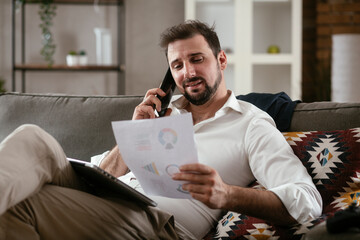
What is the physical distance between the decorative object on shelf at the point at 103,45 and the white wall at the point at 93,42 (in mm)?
201

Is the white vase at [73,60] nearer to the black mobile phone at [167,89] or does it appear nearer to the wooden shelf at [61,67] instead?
the wooden shelf at [61,67]

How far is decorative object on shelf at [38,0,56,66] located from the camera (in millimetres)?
3763

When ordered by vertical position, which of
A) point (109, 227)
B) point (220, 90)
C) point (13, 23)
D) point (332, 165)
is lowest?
point (109, 227)

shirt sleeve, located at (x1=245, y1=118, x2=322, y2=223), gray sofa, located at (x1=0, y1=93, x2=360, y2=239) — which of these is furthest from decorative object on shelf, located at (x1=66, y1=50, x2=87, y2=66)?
shirt sleeve, located at (x1=245, y1=118, x2=322, y2=223)

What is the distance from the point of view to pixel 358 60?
2.40 metres

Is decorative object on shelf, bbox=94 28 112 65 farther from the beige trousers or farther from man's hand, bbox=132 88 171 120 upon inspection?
the beige trousers

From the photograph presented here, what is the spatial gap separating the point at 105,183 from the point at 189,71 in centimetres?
57

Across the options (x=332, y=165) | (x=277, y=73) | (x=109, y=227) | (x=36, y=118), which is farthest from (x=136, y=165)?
(x=277, y=73)

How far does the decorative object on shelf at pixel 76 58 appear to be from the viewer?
12.3 ft

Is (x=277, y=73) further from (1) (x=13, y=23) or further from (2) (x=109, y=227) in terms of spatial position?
(2) (x=109, y=227)

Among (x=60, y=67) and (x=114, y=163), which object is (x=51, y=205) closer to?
(x=114, y=163)

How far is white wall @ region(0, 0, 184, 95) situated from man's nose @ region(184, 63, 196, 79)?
2.25 metres

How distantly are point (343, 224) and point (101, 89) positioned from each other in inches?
125

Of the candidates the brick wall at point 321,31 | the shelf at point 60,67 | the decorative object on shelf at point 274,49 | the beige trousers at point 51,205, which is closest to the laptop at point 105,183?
the beige trousers at point 51,205
